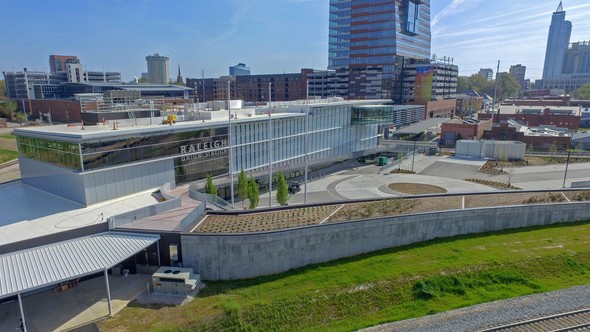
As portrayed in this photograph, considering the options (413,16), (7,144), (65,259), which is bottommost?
(7,144)

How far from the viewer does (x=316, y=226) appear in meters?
22.3

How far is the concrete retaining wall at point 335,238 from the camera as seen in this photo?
20.7 metres

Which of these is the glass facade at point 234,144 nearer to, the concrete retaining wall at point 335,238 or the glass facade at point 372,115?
the glass facade at point 372,115

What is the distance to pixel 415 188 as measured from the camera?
40125 mm

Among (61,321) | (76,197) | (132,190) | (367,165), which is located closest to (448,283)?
(61,321)

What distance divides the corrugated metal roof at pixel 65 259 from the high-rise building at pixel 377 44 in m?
97.6

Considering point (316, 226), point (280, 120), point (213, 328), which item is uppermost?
point (280, 120)

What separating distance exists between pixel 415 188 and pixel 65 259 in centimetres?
3317

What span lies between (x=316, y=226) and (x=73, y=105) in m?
74.4

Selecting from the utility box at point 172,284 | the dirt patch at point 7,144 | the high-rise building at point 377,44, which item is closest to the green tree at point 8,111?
the dirt patch at point 7,144

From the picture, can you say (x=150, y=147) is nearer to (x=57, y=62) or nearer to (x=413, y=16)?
(x=413, y=16)

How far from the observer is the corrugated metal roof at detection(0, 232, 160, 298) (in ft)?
51.3

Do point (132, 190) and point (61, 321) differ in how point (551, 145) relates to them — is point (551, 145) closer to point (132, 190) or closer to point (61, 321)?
point (132, 190)

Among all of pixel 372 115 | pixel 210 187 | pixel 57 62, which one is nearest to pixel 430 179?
pixel 372 115
